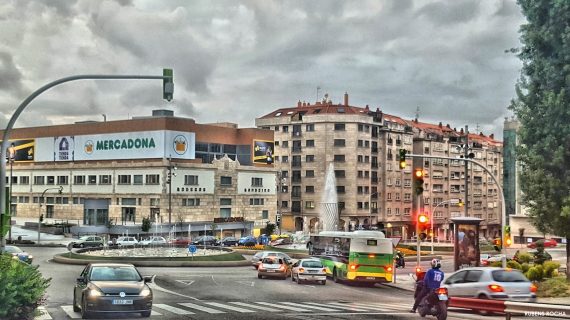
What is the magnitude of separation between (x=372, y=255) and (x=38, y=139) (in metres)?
95.0

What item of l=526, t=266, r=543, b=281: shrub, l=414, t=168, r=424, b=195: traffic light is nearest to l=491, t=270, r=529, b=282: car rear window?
l=526, t=266, r=543, b=281: shrub

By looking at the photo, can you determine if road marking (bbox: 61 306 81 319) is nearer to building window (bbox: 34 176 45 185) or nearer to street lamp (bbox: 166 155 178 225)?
street lamp (bbox: 166 155 178 225)

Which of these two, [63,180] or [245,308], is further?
[63,180]

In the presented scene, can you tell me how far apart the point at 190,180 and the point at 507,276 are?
82.2m

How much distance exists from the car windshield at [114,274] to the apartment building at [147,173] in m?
70.7

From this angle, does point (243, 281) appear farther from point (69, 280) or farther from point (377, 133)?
point (377, 133)

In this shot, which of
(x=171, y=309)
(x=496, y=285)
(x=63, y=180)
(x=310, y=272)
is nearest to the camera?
(x=496, y=285)

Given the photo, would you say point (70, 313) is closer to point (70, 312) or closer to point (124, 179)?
point (70, 312)

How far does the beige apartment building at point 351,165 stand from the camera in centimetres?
12294

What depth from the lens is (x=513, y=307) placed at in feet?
54.5

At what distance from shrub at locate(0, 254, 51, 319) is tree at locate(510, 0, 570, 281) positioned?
20.6m

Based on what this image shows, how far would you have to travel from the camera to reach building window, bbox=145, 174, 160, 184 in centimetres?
9856

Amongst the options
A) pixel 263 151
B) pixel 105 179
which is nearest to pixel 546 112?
pixel 105 179

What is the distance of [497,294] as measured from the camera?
21844mm
